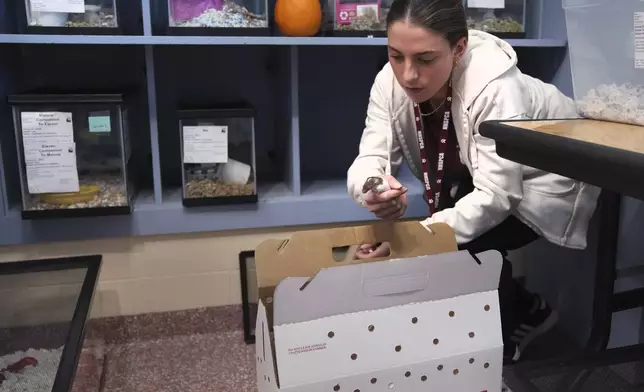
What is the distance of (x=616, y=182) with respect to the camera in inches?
25.9

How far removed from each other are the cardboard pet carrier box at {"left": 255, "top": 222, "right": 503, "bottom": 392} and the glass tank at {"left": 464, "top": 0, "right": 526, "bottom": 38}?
887mm

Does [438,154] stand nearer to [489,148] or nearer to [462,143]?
[462,143]

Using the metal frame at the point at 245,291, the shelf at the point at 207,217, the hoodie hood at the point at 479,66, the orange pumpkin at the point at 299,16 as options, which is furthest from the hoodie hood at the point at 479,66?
the metal frame at the point at 245,291

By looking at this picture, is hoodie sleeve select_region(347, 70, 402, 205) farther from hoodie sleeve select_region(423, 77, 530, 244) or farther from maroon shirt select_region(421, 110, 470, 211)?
hoodie sleeve select_region(423, 77, 530, 244)

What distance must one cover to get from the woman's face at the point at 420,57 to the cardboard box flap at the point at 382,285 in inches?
15.9

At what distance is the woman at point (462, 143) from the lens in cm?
114

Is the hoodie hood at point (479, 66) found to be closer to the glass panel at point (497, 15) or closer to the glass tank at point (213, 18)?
the glass panel at point (497, 15)

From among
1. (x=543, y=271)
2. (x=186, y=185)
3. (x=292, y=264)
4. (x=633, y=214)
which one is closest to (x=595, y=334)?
(x=633, y=214)

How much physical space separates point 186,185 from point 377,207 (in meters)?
0.67

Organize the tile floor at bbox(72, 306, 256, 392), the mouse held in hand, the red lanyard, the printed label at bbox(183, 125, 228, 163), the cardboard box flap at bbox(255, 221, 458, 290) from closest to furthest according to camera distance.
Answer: the cardboard box flap at bbox(255, 221, 458, 290) < the mouse held in hand < the red lanyard < the tile floor at bbox(72, 306, 256, 392) < the printed label at bbox(183, 125, 228, 163)

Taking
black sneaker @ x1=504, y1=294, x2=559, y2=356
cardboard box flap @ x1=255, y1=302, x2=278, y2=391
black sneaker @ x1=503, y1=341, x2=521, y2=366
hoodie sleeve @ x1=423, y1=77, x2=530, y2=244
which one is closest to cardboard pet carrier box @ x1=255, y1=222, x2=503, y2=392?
cardboard box flap @ x1=255, y1=302, x2=278, y2=391

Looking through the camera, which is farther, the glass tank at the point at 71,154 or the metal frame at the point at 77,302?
the glass tank at the point at 71,154

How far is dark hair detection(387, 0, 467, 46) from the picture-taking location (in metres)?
1.12

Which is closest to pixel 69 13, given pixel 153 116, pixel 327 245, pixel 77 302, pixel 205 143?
pixel 153 116
